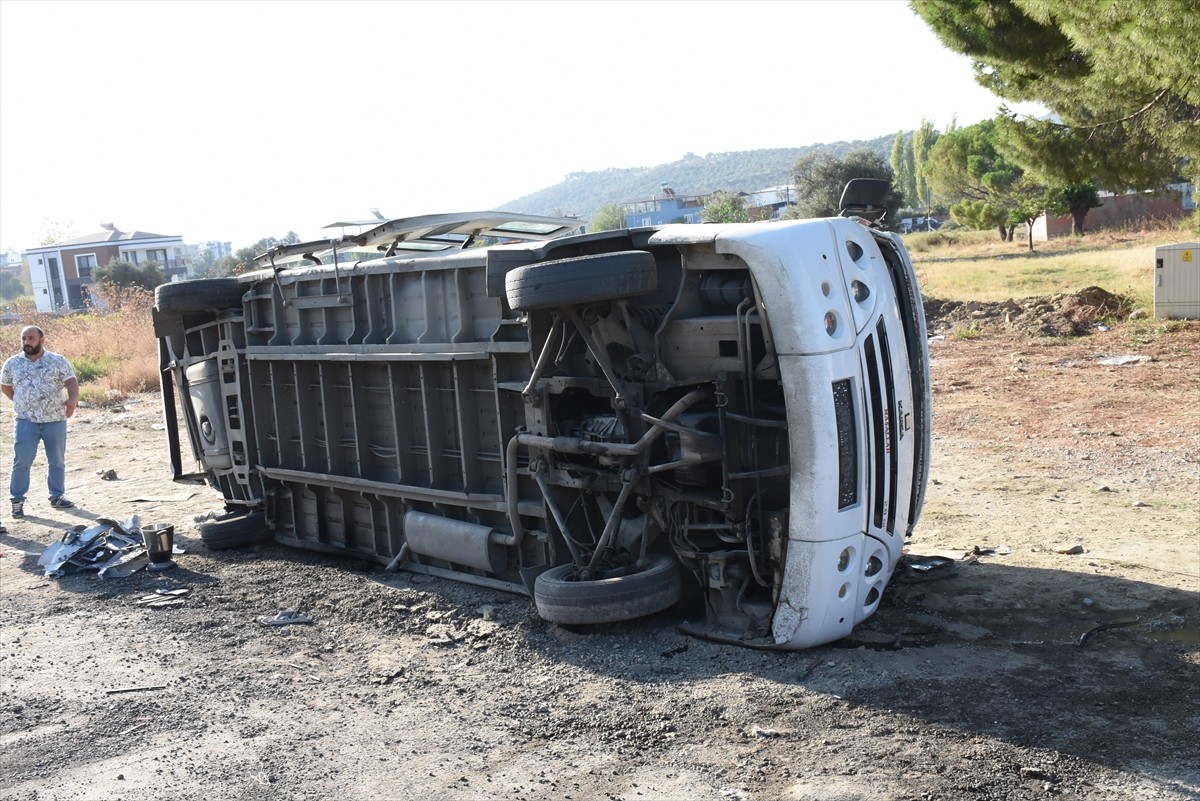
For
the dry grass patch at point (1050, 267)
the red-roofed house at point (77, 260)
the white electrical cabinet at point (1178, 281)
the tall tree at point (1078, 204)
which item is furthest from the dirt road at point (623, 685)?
the red-roofed house at point (77, 260)

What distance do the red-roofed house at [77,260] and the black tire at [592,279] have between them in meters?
86.8

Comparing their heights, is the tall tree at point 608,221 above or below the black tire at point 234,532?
above

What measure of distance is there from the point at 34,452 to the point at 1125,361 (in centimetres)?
1315

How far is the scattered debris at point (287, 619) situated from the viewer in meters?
6.43

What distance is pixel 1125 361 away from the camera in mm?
15102

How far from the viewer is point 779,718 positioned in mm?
4480

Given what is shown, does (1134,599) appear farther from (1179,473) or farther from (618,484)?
(1179,473)

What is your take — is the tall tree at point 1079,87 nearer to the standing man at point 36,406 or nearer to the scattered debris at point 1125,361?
the scattered debris at point 1125,361

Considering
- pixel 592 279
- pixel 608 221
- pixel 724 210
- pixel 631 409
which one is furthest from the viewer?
pixel 724 210

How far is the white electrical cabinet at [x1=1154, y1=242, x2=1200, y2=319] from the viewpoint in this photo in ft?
59.6

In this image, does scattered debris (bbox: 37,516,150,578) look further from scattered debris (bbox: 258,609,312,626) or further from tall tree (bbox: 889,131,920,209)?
tall tree (bbox: 889,131,920,209)

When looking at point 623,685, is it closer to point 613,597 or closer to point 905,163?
point 613,597

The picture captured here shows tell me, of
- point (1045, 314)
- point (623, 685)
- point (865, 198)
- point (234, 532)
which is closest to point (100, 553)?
point (234, 532)

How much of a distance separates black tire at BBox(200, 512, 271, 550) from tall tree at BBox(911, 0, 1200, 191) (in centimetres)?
921
